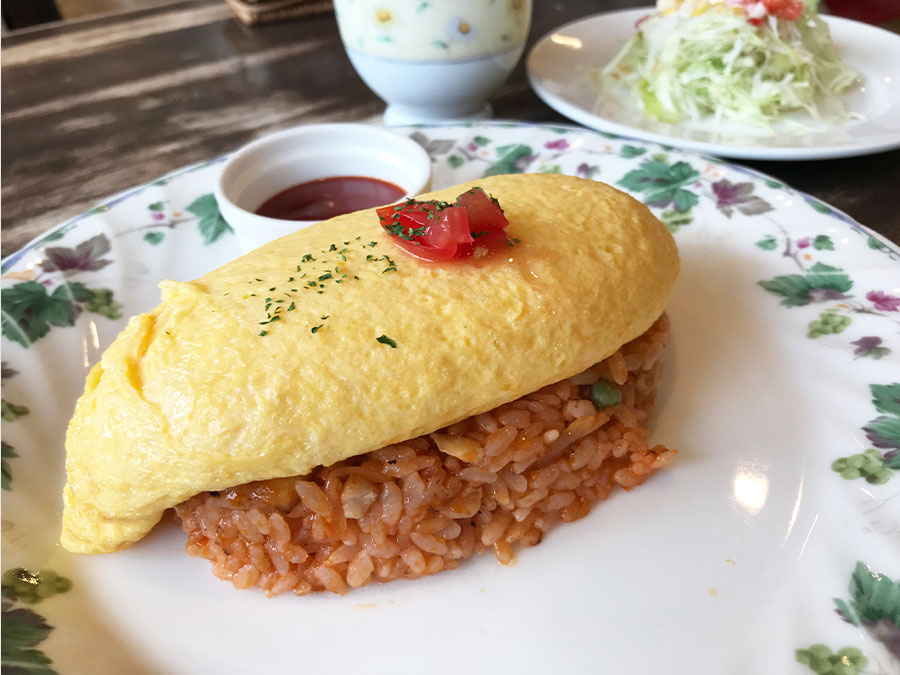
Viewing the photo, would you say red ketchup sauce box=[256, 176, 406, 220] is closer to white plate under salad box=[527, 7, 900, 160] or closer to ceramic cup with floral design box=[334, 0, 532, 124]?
ceramic cup with floral design box=[334, 0, 532, 124]

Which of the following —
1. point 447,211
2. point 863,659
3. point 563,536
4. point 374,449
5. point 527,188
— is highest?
point 447,211

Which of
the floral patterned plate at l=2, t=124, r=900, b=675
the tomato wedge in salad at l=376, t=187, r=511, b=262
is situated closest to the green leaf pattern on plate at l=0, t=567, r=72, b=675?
the floral patterned plate at l=2, t=124, r=900, b=675

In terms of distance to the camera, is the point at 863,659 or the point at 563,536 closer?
the point at 863,659

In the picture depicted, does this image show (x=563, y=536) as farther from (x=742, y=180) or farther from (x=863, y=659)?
(x=742, y=180)

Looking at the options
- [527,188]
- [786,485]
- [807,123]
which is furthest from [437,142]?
[786,485]

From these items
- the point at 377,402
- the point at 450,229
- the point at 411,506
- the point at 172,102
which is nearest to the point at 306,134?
the point at 450,229

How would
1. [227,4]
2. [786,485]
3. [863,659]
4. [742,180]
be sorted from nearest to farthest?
[863,659] → [786,485] → [742,180] → [227,4]

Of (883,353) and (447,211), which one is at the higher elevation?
(447,211)
